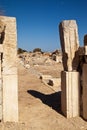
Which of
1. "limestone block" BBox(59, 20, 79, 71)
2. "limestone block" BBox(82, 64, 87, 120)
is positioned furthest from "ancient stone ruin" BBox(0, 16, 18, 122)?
"limestone block" BBox(82, 64, 87, 120)

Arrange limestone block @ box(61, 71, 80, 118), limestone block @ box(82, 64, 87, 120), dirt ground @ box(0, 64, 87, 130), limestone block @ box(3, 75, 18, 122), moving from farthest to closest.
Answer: limestone block @ box(61, 71, 80, 118), limestone block @ box(82, 64, 87, 120), dirt ground @ box(0, 64, 87, 130), limestone block @ box(3, 75, 18, 122)

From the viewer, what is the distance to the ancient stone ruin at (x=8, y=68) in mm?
6730

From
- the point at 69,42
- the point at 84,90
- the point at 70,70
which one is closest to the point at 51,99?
the point at 70,70

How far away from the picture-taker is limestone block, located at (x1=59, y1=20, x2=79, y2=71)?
7.80 metres

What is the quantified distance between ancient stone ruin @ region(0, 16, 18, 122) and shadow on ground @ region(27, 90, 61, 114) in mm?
2349

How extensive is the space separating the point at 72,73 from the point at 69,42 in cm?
115

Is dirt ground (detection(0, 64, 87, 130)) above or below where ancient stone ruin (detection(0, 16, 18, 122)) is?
below

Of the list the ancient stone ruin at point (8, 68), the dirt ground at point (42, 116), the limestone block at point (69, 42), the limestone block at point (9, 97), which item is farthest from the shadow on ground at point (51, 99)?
the ancient stone ruin at point (8, 68)

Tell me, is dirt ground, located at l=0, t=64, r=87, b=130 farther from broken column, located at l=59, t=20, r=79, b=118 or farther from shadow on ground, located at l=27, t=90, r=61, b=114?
broken column, located at l=59, t=20, r=79, b=118

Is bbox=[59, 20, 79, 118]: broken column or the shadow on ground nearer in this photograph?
bbox=[59, 20, 79, 118]: broken column

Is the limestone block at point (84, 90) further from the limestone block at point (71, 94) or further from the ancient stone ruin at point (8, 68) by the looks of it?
the ancient stone ruin at point (8, 68)

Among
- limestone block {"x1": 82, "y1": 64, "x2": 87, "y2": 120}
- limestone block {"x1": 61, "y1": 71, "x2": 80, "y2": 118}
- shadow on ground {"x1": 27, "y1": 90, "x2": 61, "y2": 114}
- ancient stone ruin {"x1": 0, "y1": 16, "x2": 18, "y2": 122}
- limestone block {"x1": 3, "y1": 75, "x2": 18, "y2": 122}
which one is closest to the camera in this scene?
ancient stone ruin {"x1": 0, "y1": 16, "x2": 18, "y2": 122}

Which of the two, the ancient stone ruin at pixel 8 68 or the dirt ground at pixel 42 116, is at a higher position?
the ancient stone ruin at pixel 8 68

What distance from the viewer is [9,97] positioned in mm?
6891
